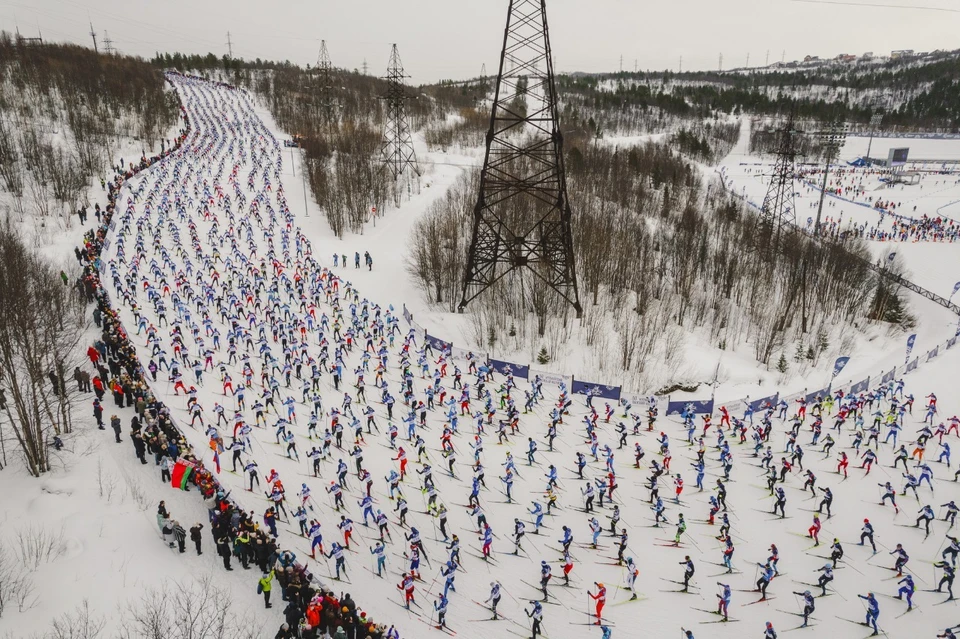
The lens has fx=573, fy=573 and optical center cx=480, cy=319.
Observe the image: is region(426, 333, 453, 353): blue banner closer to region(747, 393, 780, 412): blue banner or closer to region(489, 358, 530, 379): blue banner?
region(489, 358, 530, 379): blue banner

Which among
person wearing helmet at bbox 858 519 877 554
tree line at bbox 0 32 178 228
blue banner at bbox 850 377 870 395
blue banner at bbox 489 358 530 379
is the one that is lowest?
blue banner at bbox 850 377 870 395

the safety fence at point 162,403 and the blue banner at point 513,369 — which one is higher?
the safety fence at point 162,403

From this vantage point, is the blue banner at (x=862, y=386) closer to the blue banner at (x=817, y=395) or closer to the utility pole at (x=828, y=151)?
the blue banner at (x=817, y=395)

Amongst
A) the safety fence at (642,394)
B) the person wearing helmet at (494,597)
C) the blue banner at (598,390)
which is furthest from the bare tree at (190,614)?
the blue banner at (598,390)

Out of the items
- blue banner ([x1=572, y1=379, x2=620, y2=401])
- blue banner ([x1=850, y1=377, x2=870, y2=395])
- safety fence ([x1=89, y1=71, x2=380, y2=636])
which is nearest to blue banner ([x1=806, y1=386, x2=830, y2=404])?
blue banner ([x1=850, y1=377, x2=870, y2=395])

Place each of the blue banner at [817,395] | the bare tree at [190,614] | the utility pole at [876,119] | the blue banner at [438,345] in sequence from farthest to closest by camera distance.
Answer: the utility pole at [876,119] < the blue banner at [438,345] < the blue banner at [817,395] < the bare tree at [190,614]

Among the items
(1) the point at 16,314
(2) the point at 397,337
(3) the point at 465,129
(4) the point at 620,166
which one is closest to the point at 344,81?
(3) the point at 465,129

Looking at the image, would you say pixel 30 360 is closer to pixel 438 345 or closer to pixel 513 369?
pixel 438 345
